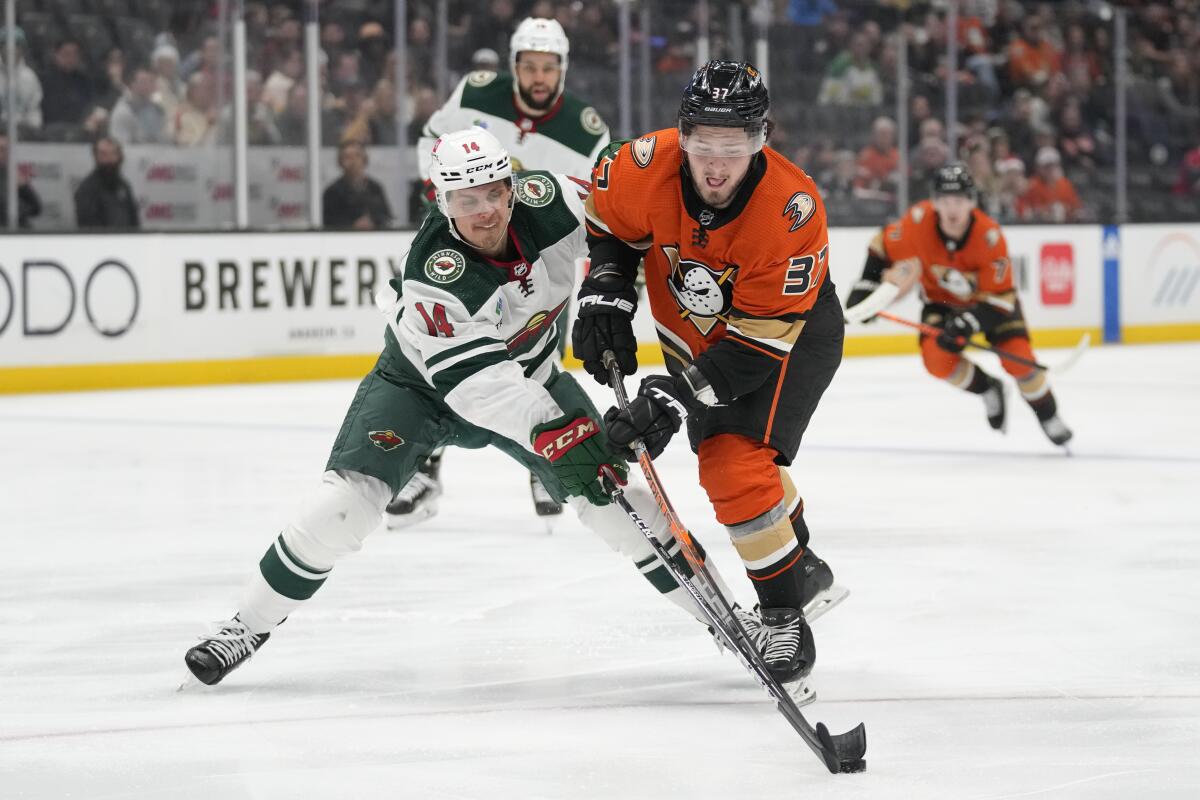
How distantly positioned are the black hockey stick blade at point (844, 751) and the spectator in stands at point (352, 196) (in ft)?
22.5

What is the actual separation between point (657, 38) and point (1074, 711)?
748 centimetres

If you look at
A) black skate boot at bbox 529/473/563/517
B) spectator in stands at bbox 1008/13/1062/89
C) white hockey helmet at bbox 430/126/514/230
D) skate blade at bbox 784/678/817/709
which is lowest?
black skate boot at bbox 529/473/563/517

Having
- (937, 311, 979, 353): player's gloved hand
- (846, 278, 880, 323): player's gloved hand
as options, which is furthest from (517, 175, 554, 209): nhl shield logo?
(937, 311, 979, 353): player's gloved hand

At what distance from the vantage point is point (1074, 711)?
9.02ft

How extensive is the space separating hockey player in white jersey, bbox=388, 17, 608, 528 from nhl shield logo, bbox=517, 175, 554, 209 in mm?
1820

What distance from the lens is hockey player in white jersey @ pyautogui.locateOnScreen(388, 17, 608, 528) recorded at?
4.97m

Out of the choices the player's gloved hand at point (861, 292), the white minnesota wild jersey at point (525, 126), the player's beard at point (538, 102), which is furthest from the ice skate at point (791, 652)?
the player's gloved hand at point (861, 292)

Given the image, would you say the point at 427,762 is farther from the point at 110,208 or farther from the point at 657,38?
the point at 657,38

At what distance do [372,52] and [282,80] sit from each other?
571mm

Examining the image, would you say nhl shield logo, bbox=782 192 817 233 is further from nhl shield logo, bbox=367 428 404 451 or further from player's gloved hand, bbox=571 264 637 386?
nhl shield logo, bbox=367 428 404 451

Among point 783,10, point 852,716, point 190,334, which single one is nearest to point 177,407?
point 190,334

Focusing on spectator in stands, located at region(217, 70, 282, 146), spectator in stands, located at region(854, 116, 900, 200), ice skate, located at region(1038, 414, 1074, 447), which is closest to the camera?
ice skate, located at region(1038, 414, 1074, 447)

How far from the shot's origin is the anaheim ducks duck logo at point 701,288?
2.90m

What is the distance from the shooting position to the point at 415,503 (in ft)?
14.9
